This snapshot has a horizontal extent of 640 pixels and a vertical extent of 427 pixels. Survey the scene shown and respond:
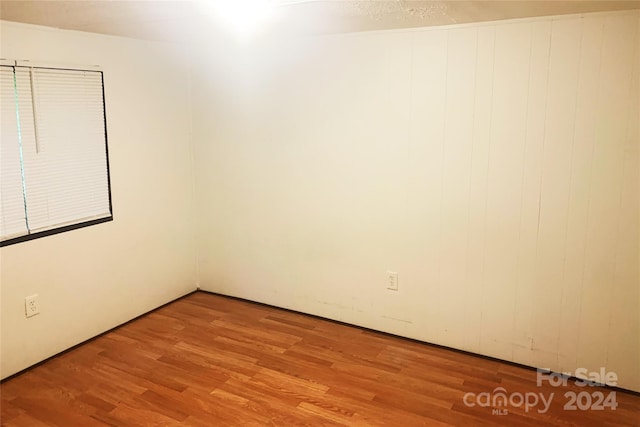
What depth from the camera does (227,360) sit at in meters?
3.20

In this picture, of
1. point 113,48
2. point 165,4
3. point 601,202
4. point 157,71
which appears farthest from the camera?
point 157,71

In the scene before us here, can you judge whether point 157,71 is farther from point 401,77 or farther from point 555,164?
point 555,164

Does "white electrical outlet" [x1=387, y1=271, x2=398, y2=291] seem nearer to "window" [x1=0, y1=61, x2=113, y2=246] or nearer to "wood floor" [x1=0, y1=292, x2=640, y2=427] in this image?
"wood floor" [x1=0, y1=292, x2=640, y2=427]

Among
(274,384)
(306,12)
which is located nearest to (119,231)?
(274,384)

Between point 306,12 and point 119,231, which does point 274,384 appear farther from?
point 306,12

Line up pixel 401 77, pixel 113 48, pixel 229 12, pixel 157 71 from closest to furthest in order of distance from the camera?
pixel 229 12, pixel 401 77, pixel 113 48, pixel 157 71

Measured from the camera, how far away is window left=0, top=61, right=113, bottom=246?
2861 mm

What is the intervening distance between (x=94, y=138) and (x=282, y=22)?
1435 millimetres

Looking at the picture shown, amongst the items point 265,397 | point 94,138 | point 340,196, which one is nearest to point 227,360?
point 265,397

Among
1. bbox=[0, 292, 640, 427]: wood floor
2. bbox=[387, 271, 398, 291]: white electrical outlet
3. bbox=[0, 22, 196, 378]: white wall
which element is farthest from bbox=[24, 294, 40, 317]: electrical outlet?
bbox=[387, 271, 398, 291]: white electrical outlet

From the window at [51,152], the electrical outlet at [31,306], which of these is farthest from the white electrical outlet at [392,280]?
the electrical outlet at [31,306]

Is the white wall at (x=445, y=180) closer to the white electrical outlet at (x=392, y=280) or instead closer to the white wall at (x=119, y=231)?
the white electrical outlet at (x=392, y=280)

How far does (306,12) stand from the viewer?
2.54 metres

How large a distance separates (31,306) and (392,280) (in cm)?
218
